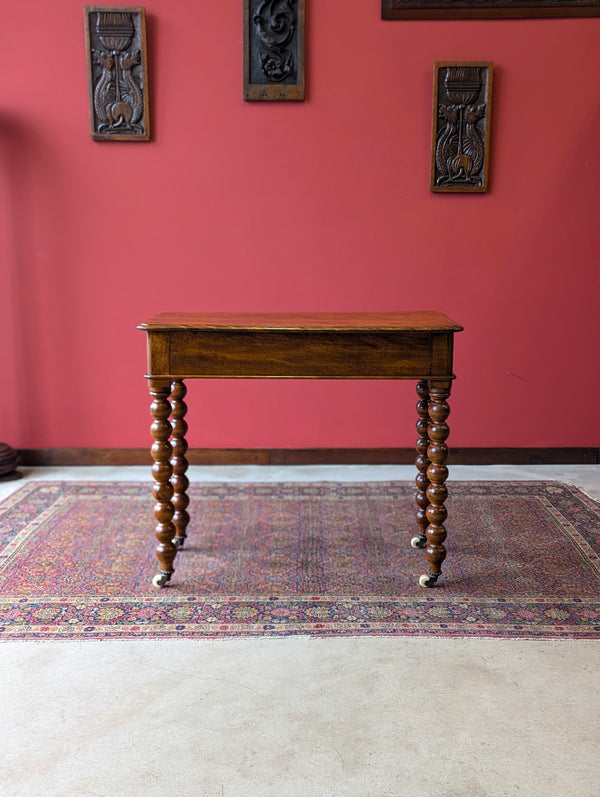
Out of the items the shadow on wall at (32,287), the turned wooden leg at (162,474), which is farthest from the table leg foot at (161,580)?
the shadow on wall at (32,287)

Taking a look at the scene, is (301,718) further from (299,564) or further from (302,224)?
(302,224)

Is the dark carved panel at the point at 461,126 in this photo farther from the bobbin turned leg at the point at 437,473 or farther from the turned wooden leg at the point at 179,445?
the turned wooden leg at the point at 179,445

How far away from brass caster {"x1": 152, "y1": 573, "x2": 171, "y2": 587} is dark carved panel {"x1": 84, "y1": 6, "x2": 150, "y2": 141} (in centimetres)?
219

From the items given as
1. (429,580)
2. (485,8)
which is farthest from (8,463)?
(485,8)

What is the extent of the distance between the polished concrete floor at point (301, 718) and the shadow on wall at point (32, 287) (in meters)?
1.93

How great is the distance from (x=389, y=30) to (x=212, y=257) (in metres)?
1.38

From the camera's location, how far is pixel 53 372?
3955mm

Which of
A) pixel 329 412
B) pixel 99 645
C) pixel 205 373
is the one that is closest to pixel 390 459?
pixel 329 412

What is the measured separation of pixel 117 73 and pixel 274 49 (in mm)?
764

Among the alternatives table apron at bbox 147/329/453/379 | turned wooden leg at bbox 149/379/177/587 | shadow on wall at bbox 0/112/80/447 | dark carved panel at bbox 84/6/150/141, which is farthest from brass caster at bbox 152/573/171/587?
dark carved panel at bbox 84/6/150/141

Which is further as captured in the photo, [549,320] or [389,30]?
[549,320]

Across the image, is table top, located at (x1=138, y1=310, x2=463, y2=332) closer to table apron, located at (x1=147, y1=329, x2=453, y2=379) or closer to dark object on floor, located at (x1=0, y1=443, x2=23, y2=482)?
table apron, located at (x1=147, y1=329, x2=453, y2=379)

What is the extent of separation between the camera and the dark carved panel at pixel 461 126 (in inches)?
144

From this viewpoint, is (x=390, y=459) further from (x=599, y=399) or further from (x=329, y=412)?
(x=599, y=399)
